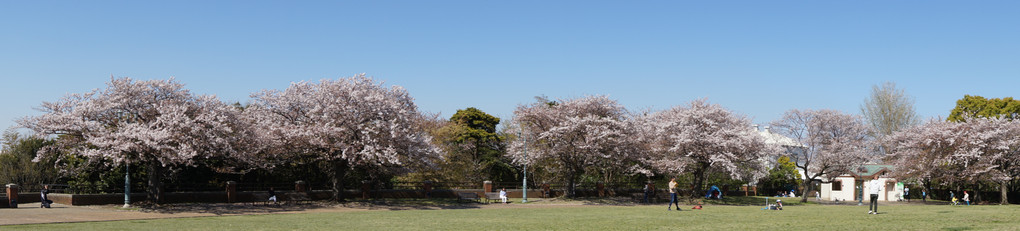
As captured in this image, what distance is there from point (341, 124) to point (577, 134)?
13990 millimetres

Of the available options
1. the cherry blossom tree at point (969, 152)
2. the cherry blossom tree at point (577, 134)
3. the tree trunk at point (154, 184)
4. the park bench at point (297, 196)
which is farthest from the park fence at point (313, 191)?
the cherry blossom tree at point (969, 152)

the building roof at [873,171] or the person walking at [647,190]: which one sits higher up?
the building roof at [873,171]

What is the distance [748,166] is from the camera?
4797cm

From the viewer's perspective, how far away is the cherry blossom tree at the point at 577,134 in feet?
142

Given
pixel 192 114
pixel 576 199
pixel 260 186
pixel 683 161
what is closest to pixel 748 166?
pixel 683 161

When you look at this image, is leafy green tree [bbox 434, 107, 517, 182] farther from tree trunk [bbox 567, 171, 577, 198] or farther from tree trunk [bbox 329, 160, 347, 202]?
tree trunk [bbox 329, 160, 347, 202]

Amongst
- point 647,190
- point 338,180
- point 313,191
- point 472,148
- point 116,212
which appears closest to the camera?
point 116,212

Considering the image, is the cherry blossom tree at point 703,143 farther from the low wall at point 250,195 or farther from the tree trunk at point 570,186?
the low wall at point 250,195

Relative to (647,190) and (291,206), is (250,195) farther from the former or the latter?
(647,190)

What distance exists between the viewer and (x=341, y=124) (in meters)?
36.8

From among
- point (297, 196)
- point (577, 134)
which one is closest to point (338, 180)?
point (297, 196)

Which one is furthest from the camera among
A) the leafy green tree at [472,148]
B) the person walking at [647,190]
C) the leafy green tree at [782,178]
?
the leafy green tree at [782,178]

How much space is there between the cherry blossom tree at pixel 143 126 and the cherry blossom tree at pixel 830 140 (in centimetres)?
3702

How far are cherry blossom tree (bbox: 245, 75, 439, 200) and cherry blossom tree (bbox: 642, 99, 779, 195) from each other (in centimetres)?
1491
